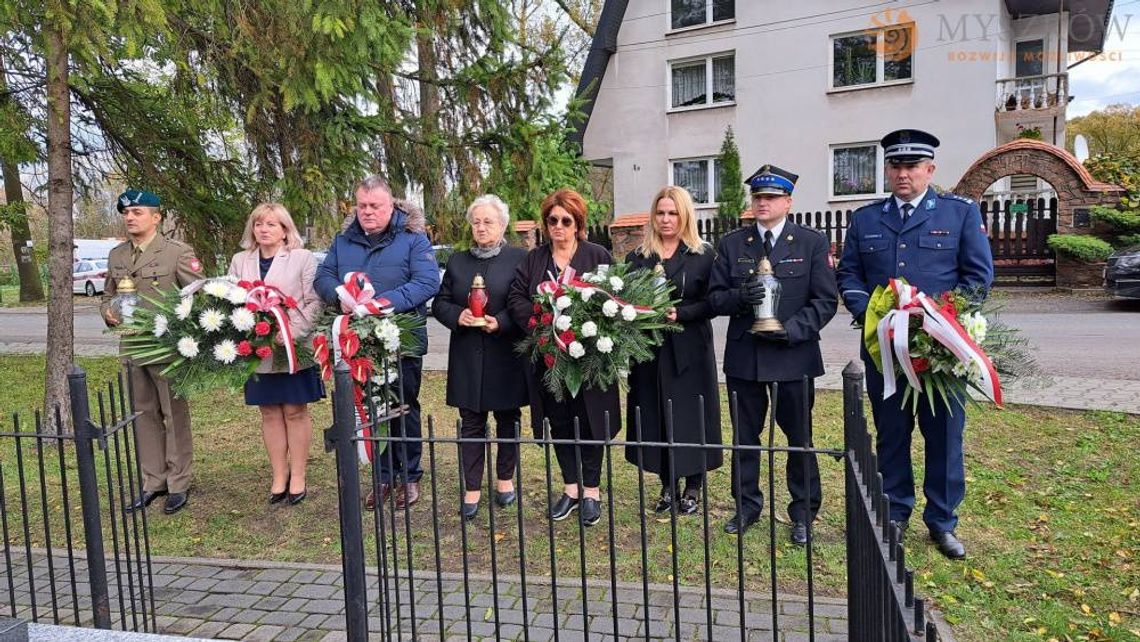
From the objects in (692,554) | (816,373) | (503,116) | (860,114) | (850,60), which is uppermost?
(850,60)

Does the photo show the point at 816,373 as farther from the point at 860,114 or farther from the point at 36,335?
the point at 860,114

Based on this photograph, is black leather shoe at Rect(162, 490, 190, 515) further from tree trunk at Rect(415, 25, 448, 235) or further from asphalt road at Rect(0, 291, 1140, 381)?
asphalt road at Rect(0, 291, 1140, 381)

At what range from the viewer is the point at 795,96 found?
836 inches

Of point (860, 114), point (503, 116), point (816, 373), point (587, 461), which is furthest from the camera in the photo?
point (860, 114)

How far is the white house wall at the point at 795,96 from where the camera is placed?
19391 millimetres

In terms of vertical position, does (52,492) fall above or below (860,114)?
below

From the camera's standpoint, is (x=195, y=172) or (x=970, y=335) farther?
(x=195, y=172)

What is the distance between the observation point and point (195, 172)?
8000 millimetres

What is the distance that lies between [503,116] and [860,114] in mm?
15516

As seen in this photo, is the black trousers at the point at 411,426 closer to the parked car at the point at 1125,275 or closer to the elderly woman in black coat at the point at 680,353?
the elderly woman in black coat at the point at 680,353

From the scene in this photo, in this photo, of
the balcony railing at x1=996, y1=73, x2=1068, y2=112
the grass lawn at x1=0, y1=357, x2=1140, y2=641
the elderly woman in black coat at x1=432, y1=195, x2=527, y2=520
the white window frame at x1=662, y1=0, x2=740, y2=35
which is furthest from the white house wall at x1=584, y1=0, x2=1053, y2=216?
the elderly woman in black coat at x1=432, y1=195, x2=527, y2=520

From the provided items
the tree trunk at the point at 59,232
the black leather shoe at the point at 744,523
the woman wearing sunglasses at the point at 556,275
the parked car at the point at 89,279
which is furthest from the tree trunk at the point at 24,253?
the black leather shoe at the point at 744,523

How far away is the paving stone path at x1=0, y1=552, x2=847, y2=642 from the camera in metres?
3.33

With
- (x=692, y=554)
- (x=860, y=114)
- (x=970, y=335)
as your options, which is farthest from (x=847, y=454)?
(x=860, y=114)
